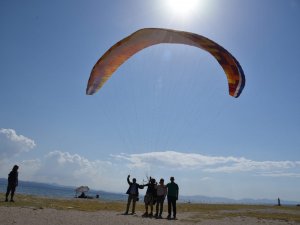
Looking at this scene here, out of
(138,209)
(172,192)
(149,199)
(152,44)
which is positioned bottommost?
(138,209)

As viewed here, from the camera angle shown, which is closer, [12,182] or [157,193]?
[157,193]

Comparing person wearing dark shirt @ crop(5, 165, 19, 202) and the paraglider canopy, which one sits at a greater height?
the paraglider canopy

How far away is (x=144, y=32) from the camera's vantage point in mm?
13852

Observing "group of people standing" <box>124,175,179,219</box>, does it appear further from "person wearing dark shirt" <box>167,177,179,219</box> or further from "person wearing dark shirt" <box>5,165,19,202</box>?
"person wearing dark shirt" <box>5,165,19,202</box>

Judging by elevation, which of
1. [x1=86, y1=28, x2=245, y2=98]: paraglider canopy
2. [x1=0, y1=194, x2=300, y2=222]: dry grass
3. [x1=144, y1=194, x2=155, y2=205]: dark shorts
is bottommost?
[x1=0, y1=194, x2=300, y2=222]: dry grass

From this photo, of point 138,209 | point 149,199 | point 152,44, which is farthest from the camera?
point 138,209

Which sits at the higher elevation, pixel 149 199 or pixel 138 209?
pixel 149 199

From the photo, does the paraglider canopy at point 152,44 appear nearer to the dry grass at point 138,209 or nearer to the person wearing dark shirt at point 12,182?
the person wearing dark shirt at point 12,182

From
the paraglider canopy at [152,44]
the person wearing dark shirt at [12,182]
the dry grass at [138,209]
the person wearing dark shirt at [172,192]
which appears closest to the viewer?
the paraglider canopy at [152,44]

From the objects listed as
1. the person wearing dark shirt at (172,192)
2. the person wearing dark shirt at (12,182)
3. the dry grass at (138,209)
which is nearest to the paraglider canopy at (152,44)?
the person wearing dark shirt at (172,192)

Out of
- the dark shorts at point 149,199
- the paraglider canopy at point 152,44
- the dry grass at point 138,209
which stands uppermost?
the paraglider canopy at point 152,44

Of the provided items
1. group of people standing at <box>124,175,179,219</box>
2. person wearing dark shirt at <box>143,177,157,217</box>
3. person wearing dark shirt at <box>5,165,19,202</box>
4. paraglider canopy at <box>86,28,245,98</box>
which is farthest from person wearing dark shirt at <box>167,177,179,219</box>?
person wearing dark shirt at <box>5,165,19,202</box>

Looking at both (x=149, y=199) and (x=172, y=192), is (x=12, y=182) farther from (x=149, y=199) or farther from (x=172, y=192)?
(x=172, y=192)

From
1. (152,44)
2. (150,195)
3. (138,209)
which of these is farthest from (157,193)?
(152,44)
